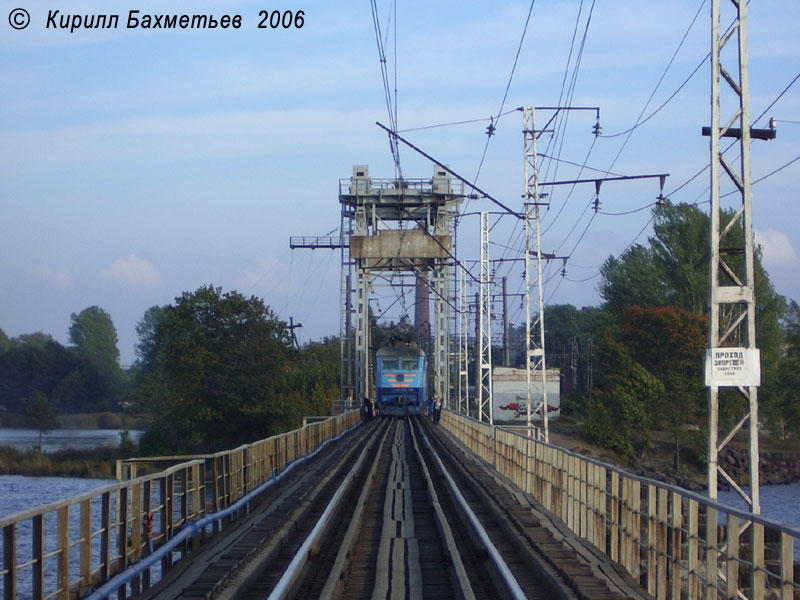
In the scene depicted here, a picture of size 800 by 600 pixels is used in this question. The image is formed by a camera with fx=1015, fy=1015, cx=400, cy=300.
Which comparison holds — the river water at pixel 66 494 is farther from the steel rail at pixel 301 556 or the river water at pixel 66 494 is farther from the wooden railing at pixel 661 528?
the wooden railing at pixel 661 528

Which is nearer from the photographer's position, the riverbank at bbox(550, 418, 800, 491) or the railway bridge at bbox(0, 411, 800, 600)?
the railway bridge at bbox(0, 411, 800, 600)

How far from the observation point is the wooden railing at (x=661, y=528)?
709cm

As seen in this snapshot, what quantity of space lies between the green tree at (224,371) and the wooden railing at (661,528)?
4442 cm

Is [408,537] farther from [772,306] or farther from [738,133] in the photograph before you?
[772,306]

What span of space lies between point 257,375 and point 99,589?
54163mm

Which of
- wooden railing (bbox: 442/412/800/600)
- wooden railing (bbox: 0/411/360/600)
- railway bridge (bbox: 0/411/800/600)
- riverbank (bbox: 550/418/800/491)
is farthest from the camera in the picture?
riverbank (bbox: 550/418/800/491)

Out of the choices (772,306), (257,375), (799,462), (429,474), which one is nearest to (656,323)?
(772,306)

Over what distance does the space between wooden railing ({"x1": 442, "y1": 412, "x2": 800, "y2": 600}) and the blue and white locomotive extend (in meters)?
37.5

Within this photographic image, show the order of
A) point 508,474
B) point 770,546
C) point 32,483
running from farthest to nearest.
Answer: point 32,483 → point 508,474 → point 770,546

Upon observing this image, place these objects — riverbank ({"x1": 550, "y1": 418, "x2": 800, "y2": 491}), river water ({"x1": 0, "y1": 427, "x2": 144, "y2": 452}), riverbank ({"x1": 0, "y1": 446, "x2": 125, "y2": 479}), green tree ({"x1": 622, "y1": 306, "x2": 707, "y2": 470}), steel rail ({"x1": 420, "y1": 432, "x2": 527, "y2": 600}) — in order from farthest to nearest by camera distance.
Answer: river water ({"x1": 0, "y1": 427, "x2": 144, "y2": 452}) < green tree ({"x1": 622, "y1": 306, "x2": 707, "y2": 470}) < riverbank ({"x1": 550, "y1": 418, "x2": 800, "y2": 491}) < riverbank ({"x1": 0, "y1": 446, "x2": 125, "y2": 479}) < steel rail ({"x1": 420, "y1": 432, "x2": 527, "y2": 600})

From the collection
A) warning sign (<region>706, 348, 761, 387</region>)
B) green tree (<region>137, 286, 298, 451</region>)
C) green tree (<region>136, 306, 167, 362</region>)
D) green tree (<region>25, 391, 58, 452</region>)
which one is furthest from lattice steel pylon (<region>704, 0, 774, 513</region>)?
green tree (<region>136, 306, 167, 362</region>)

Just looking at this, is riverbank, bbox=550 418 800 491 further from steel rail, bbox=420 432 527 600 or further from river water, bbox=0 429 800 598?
steel rail, bbox=420 432 527 600

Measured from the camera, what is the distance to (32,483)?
4716 cm

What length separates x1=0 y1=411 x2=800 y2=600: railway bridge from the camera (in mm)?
8594
